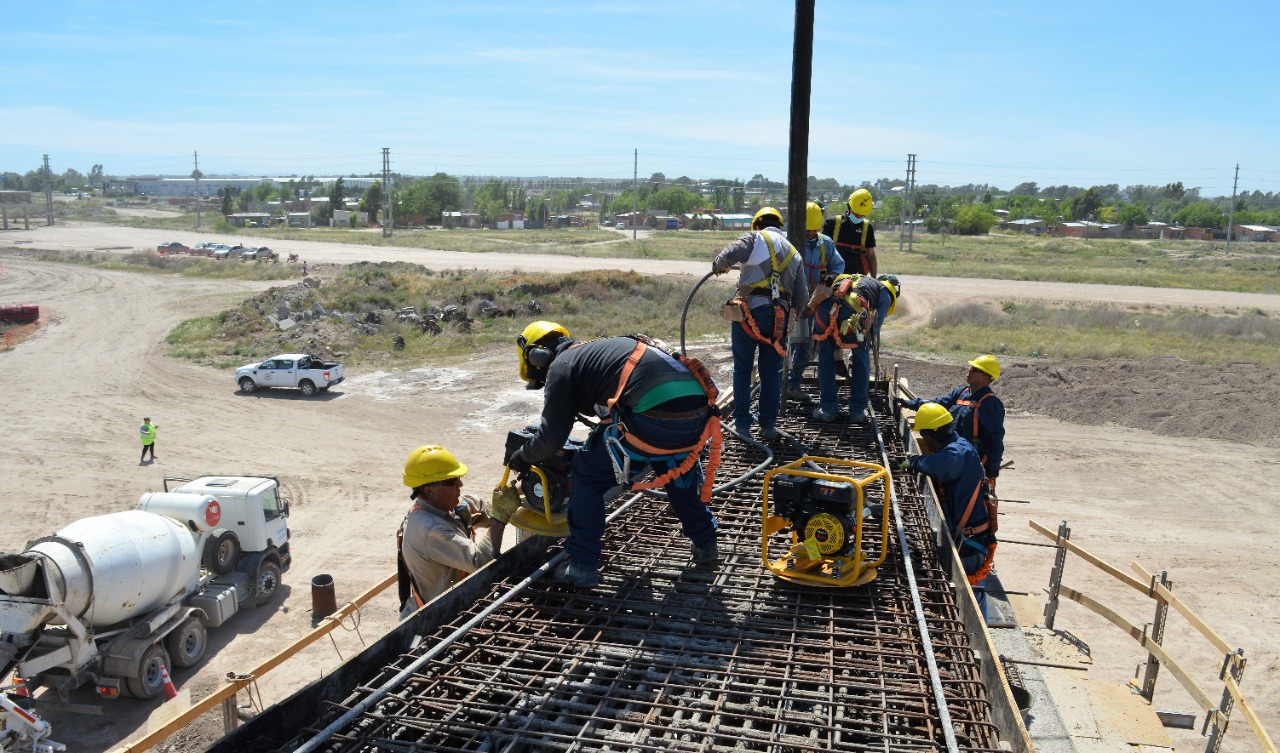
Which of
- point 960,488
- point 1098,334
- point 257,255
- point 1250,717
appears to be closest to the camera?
point 1250,717

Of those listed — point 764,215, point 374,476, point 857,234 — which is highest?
point 764,215

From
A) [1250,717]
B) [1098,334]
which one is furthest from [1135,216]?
[1250,717]

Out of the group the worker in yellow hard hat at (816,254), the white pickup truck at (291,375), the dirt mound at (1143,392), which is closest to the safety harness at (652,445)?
the worker in yellow hard hat at (816,254)

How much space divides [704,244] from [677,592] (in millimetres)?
72555

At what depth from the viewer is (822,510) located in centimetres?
514

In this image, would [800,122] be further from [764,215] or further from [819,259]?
[764,215]

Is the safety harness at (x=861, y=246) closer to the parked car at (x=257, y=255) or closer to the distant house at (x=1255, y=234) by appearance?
the parked car at (x=257, y=255)

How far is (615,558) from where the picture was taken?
5609 millimetres

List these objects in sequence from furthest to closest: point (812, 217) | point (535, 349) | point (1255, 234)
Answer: point (1255, 234) → point (812, 217) → point (535, 349)

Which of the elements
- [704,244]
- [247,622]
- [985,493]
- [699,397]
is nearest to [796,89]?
[985,493]

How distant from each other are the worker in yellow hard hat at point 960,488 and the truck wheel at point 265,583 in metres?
10.4

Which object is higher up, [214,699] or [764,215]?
[764,215]

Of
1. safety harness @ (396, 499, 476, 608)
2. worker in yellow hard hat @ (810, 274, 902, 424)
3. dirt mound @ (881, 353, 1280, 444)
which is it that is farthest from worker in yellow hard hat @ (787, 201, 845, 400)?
dirt mound @ (881, 353, 1280, 444)

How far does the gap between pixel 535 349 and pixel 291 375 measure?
76.2 feet
